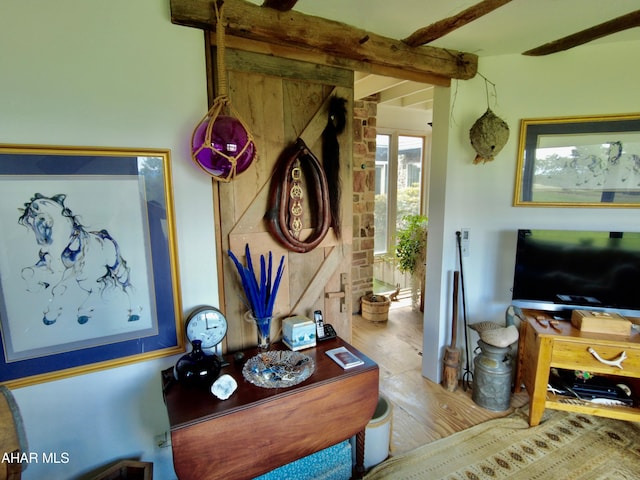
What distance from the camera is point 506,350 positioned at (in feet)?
7.29

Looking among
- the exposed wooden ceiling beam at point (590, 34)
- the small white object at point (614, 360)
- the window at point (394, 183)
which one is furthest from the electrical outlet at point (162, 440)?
the window at point (394, 183)

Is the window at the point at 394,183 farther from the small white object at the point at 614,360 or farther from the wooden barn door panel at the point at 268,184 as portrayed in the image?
the small white object at the point at 614,360

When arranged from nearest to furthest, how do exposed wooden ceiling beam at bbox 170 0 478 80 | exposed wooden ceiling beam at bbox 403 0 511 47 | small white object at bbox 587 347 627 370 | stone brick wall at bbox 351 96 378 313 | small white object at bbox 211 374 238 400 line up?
small white object at bbox 211 374 238 400 < exposed wooden ceiling beam at bbox 170 0 478 80 < exposed wooden ceiling beam at bbox 403 0 511 47 < small white object at bbox 587 347 627 370 < stone brick wall at bbox 351 96 378 313

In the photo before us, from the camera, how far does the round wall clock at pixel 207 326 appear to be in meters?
1.46

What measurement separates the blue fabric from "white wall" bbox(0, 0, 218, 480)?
57cm

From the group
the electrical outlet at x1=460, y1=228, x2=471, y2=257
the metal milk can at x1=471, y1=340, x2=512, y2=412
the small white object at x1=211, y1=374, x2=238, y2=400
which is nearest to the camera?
the small white object at x1=211, y1=374, x2=238, y2=400

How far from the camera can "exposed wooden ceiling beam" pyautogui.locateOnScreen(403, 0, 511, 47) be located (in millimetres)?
1482

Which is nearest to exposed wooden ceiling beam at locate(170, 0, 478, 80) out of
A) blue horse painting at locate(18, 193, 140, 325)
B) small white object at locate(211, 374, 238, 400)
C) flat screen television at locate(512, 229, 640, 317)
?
blue horse painting at locate(18, 193, 140, 325)

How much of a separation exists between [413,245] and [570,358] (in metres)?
1.99

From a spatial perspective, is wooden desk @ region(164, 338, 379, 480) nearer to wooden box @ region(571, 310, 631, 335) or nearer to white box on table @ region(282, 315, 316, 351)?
white box on table @ region(282, 315, 316, 351)

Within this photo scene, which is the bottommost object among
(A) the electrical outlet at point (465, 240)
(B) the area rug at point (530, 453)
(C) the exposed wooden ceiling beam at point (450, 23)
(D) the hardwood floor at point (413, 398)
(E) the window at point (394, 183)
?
(D) the hardwood floor at point (413, 398)

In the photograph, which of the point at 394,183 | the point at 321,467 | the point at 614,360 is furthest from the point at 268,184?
the point at 394,183

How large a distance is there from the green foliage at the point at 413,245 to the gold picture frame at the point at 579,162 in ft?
4.89

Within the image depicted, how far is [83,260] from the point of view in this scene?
1324mm
